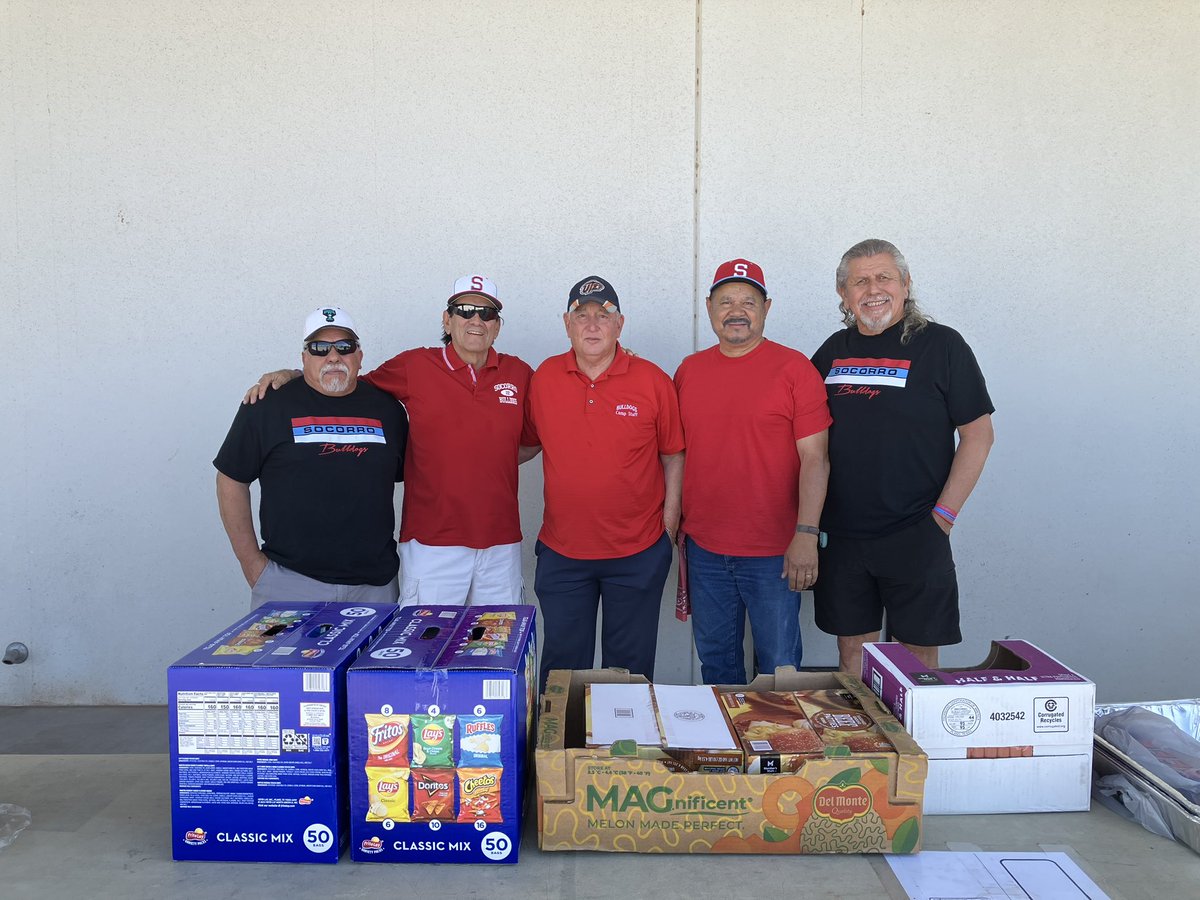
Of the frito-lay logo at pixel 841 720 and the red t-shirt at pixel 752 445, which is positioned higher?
the red t-shirt at pixel 752 445

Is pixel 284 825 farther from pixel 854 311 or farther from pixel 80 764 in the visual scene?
pixel 854 311

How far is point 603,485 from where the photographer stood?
2.63 metres

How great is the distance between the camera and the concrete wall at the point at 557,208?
3.41 m

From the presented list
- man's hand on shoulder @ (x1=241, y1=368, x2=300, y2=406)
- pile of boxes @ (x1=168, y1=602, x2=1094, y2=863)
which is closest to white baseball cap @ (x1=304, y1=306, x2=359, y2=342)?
man's hand on shoulder @ (x1=241, y1=368, x2=300, y2=406)

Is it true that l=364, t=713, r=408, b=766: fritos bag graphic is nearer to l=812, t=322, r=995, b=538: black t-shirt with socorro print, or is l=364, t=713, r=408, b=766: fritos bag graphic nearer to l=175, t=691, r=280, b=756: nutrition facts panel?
l=175, t=691, r=280, b=756: nutrition facts panel

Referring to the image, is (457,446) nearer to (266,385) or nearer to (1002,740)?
(266,385)

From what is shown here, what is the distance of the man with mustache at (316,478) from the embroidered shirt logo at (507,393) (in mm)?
376

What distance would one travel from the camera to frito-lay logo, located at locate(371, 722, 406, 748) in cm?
128

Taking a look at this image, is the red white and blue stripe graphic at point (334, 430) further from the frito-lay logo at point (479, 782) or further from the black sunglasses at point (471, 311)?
the frito-lay logo at point (479, 782)

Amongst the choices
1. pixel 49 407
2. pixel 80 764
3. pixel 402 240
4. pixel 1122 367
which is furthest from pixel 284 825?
pixel 1122 367

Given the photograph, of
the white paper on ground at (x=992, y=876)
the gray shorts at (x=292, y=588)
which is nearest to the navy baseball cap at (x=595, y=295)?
the gray shorts at (x=292, y=588)

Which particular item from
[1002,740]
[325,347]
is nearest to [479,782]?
[1002,740]

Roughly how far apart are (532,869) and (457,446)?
1.54m

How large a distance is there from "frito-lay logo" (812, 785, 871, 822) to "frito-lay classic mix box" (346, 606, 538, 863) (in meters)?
0.48
